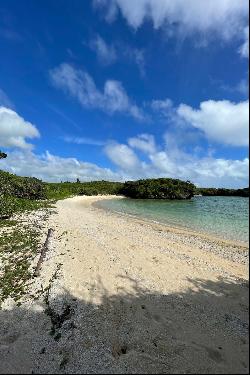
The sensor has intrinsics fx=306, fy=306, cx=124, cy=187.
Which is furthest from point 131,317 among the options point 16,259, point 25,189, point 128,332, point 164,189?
point 164,189

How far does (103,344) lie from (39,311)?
338 cm

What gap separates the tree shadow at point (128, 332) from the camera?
8.59 meters

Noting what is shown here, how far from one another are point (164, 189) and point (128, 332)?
88057 mm

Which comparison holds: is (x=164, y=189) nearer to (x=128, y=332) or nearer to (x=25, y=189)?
(x=25, y=189)

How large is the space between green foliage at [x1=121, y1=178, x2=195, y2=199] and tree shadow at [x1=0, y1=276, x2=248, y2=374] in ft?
274

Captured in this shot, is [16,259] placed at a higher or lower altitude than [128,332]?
higher

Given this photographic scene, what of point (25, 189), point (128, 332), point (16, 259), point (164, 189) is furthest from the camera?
point (164, 189)

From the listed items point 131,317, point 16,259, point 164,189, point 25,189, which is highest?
point 164,189

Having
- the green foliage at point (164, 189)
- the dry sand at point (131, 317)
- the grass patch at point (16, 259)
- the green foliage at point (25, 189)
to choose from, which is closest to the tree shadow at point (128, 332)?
the dry sand at point (131, 317)

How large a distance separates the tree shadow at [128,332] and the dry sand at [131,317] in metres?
0.03

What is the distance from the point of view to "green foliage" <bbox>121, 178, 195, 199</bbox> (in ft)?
317

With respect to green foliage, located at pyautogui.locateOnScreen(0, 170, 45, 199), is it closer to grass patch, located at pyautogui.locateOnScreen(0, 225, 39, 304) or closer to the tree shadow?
grass patch, located at pyautogui.locateOnScreen(0, 225, 39, 304)

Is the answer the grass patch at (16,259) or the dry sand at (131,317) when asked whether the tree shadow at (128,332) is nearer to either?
the dry sand at (131,317)

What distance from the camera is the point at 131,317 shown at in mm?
11227
